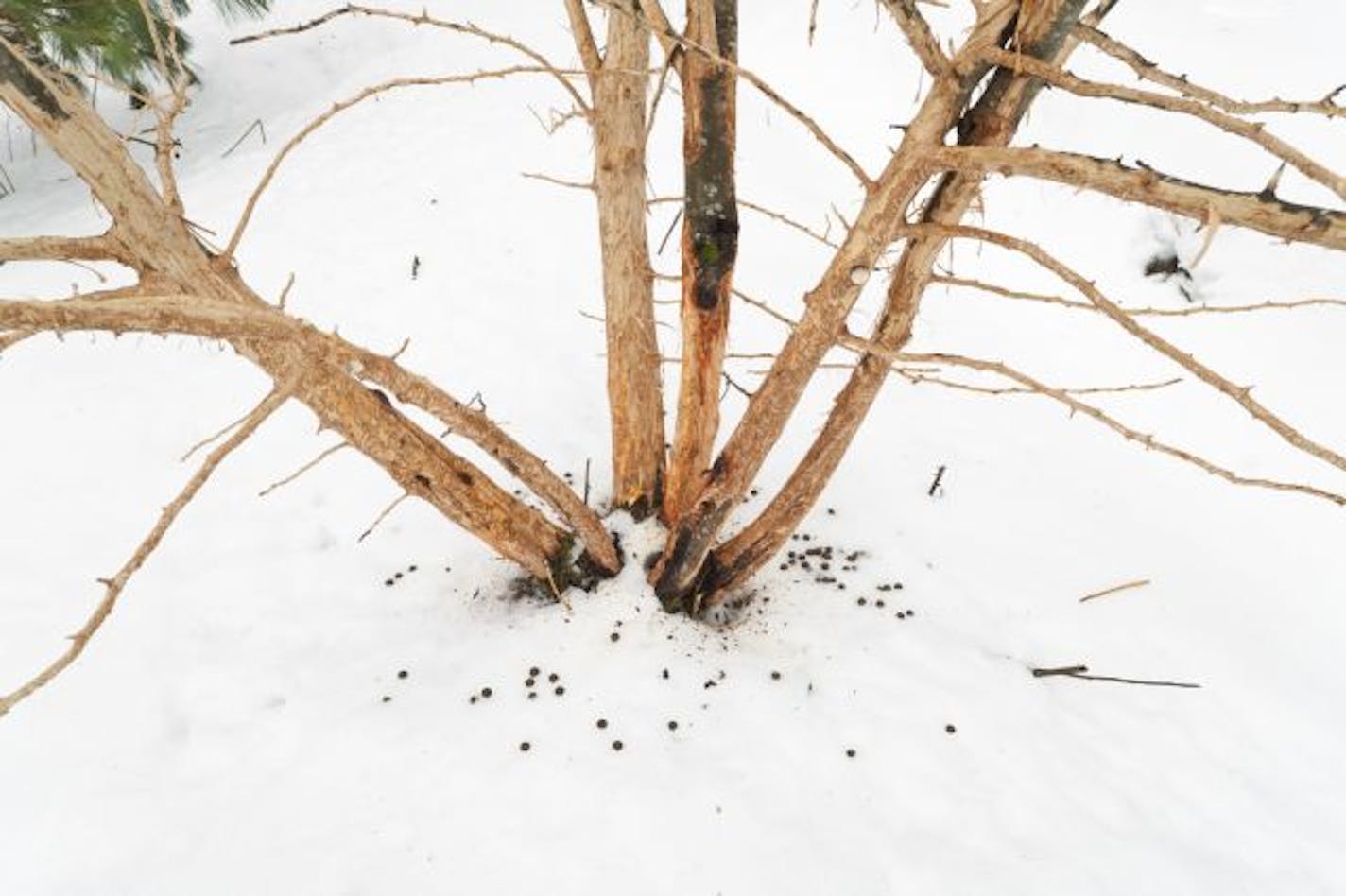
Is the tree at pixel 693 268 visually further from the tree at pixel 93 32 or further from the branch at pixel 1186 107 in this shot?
the tree at pixel 93 32

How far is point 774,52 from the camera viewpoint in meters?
7.37

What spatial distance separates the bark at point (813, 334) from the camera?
1.58 metres

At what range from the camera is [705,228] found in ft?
7.64

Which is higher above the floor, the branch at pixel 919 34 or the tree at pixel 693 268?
the branch at pixel 919 34

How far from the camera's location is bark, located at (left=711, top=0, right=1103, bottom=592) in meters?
1.51

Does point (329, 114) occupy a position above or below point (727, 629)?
above

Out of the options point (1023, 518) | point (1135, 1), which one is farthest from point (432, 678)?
point (1135, 1)

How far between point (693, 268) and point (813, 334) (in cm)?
54

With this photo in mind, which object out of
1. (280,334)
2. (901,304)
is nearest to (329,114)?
(280,334)

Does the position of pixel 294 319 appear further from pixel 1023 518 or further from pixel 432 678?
pixel 1023 518

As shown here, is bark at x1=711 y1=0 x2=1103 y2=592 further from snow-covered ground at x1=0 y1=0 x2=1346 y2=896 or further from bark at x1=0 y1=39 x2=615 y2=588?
bark at x1=0 y1=39 x2=615 y2=588

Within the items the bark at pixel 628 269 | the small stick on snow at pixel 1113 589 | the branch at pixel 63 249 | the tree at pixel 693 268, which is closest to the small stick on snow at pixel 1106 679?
the small stick on snow at pixel 1113 589

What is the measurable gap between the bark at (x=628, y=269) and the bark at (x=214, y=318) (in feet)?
1.98

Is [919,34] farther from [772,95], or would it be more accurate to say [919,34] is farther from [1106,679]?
[1106,679]
